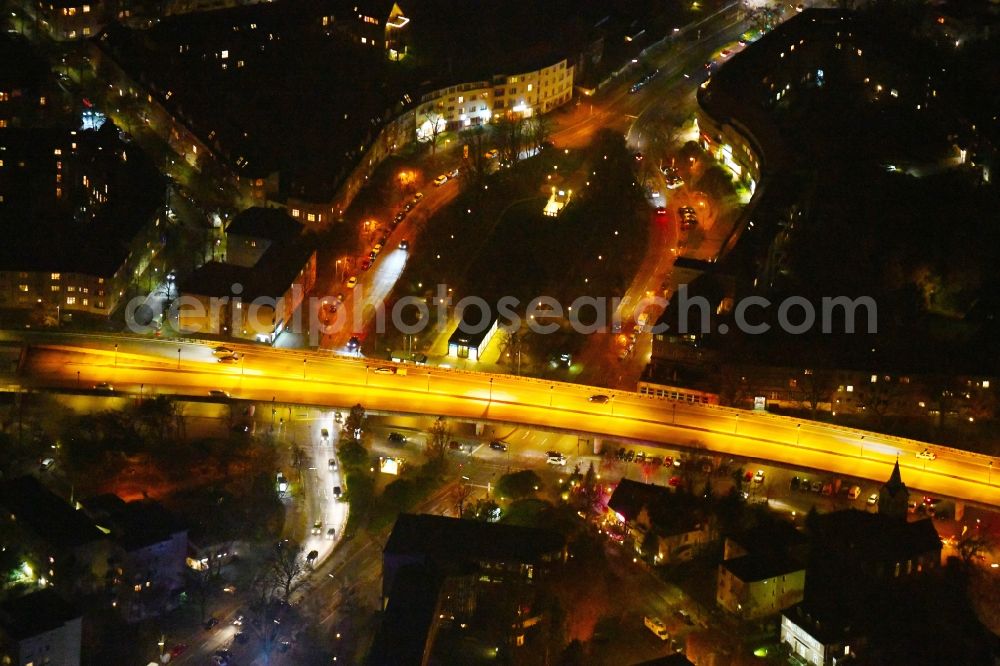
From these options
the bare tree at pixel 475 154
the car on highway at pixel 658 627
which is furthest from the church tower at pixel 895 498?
the bare tree at pixel 475 154

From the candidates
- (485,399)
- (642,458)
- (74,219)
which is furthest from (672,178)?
(74,219)

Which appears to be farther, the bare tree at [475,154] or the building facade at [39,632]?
the bare tree at [475,154]

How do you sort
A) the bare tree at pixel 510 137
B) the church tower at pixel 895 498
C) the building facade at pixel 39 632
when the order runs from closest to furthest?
the building facade at pixel 39 632 < the church tower at pixel 895 498 < the bare tree at pixel 510 137

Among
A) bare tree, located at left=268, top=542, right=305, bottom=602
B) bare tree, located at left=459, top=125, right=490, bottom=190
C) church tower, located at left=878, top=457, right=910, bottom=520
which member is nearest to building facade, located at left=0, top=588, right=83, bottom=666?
bare tree, located at left=268, top=542, right=305, bottom=602

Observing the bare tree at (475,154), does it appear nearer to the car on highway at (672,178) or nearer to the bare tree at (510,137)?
the bare tree at (510,137)

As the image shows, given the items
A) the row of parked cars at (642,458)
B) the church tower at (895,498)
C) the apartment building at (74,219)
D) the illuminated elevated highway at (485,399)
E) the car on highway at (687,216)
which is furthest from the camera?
the car on highway at (687,216)

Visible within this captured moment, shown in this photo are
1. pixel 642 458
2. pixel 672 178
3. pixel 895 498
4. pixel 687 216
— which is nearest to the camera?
pixel 895 498

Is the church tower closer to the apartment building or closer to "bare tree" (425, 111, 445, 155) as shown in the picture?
the apartment building

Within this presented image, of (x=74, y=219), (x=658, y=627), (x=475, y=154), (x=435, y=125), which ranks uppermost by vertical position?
(x=435, y=125)

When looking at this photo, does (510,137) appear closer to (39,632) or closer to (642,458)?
(642,458)
